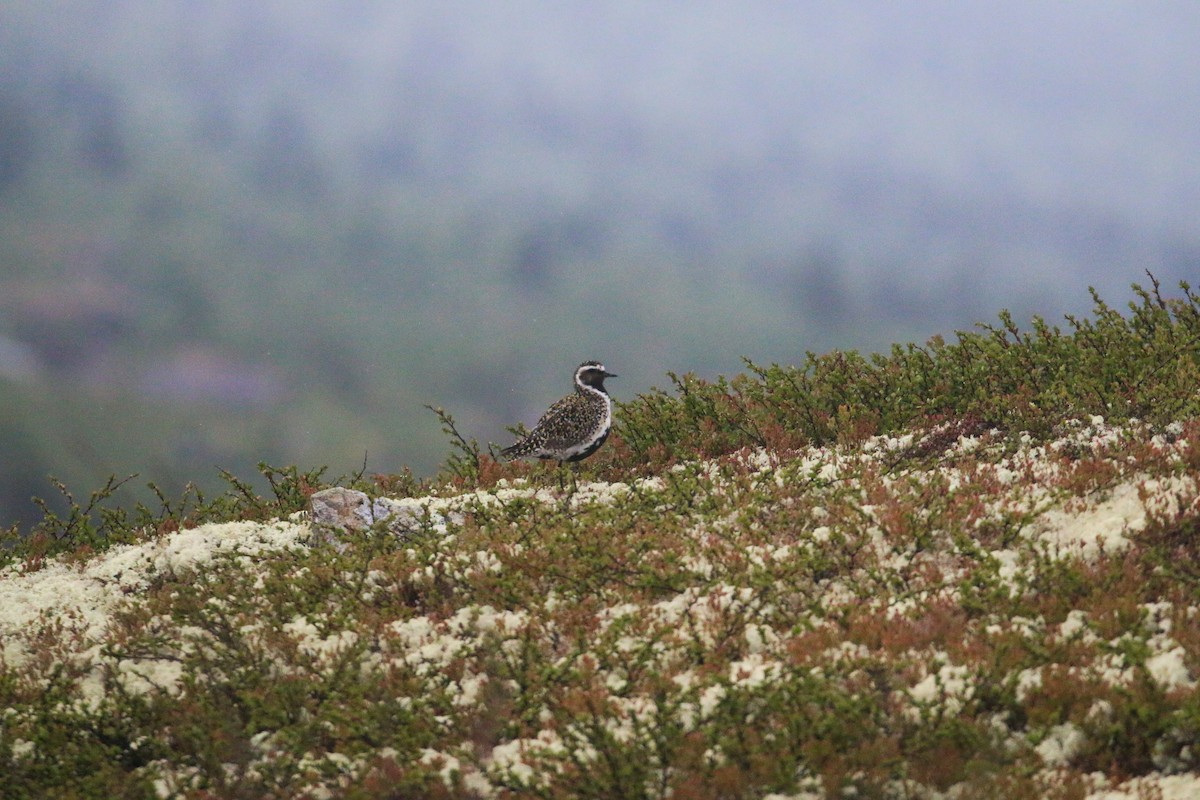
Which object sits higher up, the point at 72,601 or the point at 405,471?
the point at 405,471

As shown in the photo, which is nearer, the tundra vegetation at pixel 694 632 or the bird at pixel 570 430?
the tundra vegetation at pixel 694 632

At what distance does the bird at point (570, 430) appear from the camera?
15.2m

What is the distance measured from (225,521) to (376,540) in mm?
4431

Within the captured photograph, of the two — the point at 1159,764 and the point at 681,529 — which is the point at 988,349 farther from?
the point at 1159,764

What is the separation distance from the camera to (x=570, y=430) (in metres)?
15.2

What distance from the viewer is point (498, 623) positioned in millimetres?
9391

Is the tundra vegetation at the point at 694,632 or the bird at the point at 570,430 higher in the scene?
the bird at the point at 570,430

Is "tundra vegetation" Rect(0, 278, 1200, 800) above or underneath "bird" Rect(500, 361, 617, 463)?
underneath

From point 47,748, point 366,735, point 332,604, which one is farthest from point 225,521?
point 366,735

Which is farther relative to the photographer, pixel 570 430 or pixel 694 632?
pixel 570 430

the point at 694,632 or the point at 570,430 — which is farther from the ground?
the point at 570,430

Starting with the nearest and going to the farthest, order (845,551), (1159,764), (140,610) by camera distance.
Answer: (1159,764) → (845,551) → (140,610)

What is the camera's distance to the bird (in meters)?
15.2

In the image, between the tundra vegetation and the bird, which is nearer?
the tundra vegetation
